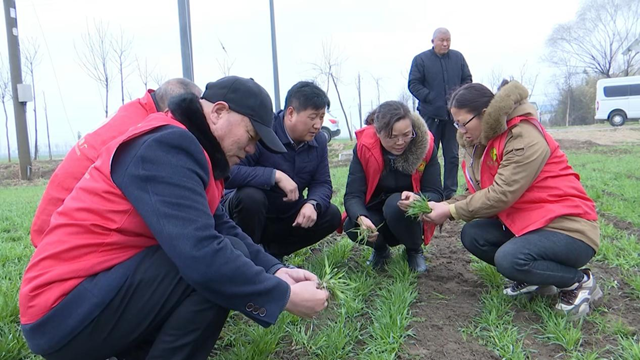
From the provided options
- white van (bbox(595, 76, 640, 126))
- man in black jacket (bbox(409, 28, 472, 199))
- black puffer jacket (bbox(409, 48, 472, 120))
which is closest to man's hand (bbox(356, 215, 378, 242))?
man in black jacket (bbox(409, 28, 472, 199))

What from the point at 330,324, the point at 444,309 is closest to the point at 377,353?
the point at 330,324

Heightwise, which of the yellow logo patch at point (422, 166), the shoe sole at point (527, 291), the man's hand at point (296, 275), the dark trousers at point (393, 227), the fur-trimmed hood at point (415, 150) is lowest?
the shoe sole at point (527, 291)

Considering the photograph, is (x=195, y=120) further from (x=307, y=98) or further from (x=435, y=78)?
(x=435, y=78)

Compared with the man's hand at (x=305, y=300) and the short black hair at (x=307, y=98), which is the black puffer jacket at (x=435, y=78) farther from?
the man's hand at (x=305, y=300)

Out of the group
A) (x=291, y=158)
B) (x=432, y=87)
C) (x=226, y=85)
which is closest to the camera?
(x=226, y=85)

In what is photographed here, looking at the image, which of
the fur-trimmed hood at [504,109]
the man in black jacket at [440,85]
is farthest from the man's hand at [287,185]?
the man in black jacket at [440,85]

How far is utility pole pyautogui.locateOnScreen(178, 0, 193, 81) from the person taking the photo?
5.38m

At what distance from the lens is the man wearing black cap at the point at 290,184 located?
3.20 m

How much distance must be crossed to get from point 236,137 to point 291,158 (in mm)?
1628

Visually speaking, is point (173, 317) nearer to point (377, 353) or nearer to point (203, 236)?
point (203, 236)

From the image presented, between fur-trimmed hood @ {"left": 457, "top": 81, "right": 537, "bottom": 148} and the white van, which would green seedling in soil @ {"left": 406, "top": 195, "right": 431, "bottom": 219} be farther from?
the white van

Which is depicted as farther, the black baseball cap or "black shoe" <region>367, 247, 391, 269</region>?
"black shoe" <region>367, 247, 391, 269</region>

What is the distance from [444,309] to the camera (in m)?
2.80

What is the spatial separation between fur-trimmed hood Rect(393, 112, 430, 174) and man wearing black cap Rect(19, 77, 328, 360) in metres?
1.76
